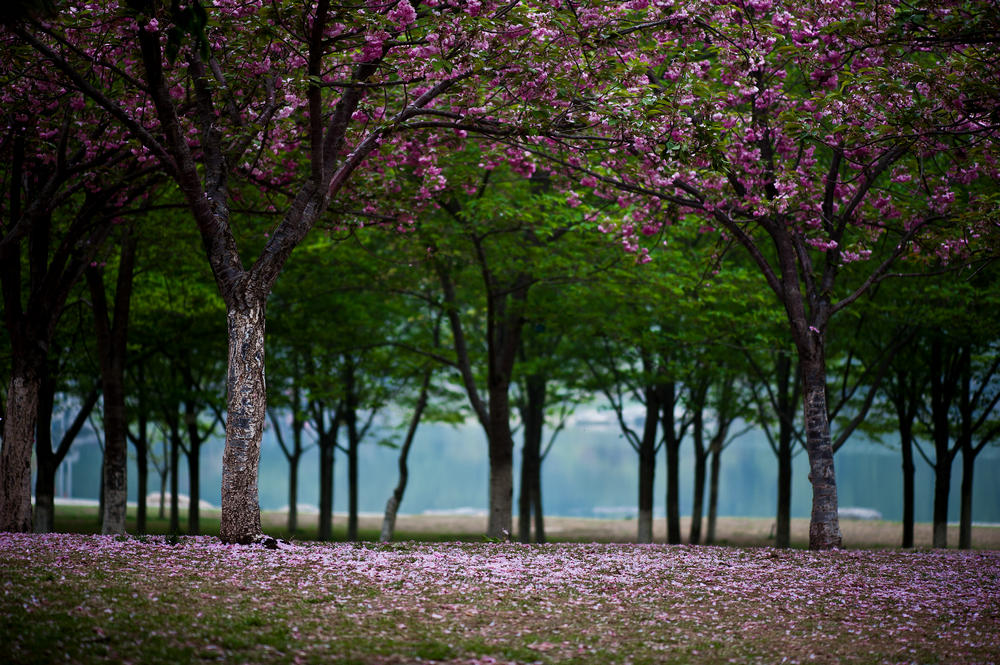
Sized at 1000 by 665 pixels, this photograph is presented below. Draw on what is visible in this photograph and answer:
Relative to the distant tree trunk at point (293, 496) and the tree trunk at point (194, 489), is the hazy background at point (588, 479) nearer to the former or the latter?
the distant tree trunk at point (293, 496)

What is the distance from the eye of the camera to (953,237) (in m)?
14.6

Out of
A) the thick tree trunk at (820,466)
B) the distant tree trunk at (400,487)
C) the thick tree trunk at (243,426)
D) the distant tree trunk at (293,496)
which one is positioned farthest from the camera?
the distant tree trunk at (293,496)

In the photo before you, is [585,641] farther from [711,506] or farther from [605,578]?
[711,506]

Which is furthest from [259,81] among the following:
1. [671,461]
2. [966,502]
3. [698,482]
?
[966,502]

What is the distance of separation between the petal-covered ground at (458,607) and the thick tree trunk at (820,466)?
2229 mm

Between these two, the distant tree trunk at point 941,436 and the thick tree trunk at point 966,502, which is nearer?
the distant tree trunk at point 941,436

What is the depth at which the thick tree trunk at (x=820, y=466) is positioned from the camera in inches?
595

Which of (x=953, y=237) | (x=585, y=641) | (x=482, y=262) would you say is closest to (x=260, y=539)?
(x=585, y=641)

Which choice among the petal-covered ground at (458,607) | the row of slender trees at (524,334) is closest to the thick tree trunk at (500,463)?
the row of slender trees at (524,334)

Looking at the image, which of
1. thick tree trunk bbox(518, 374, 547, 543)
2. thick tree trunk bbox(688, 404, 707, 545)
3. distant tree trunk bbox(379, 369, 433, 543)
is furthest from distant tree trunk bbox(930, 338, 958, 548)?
distant tree trunk bbox(379, 369, 433, 543)

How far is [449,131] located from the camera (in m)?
15.2

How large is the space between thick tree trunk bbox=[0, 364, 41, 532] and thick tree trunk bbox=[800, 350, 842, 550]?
13.6 m

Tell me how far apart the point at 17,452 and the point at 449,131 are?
918cm

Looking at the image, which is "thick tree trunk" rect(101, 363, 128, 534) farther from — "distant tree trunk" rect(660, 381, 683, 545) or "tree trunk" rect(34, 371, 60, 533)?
"distant tree trunk" rect(660, 381, 683, 545)
